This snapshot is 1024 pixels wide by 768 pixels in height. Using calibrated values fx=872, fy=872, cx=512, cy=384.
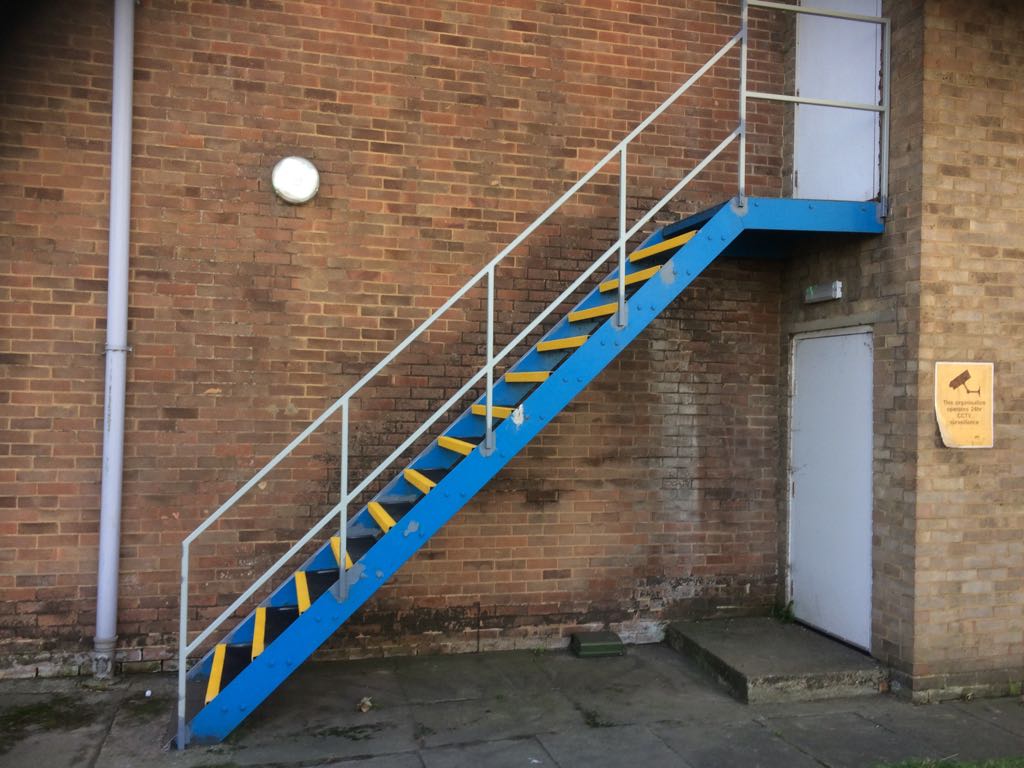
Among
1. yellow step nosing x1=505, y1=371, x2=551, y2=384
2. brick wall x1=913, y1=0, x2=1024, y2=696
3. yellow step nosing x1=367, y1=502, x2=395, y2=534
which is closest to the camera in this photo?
yellow step nosing x1=367, y1=502, x2=395, y2=534

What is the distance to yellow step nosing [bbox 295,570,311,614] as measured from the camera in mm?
4383

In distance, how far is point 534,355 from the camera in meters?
5.36

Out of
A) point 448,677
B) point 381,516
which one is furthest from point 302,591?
point 448,677

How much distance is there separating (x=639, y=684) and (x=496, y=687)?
2.82 feet

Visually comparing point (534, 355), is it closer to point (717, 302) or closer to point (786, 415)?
point (717, 302)

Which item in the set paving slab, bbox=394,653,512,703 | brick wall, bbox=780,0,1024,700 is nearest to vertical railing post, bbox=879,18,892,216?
brick wall, bbox=780,0,1024,700

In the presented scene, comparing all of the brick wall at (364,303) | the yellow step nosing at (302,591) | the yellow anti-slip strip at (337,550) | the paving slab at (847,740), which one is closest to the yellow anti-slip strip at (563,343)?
the brick wall at (364,303)

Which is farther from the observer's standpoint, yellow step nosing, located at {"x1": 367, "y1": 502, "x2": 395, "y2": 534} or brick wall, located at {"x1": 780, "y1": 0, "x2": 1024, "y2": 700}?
brick wall, located at {"x1": 780, "y1": 0, "x2": 1024, "y2": 700}

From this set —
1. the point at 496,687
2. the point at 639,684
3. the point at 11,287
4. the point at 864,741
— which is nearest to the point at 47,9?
the point at 11,287

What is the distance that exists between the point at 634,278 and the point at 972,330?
2031 mm

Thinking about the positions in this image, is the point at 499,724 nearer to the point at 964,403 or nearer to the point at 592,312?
the point at 592,312

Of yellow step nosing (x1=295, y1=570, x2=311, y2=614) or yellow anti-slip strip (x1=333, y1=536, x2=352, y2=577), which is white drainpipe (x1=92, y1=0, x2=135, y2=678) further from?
yellow anti-slip strip (x1=333, y1=536, x2=352, y2=577)

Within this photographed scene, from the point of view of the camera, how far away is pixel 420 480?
476cm

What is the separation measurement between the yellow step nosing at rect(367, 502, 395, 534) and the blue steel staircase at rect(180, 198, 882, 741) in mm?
12
